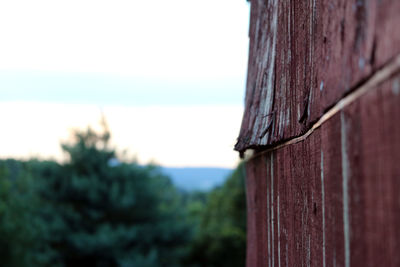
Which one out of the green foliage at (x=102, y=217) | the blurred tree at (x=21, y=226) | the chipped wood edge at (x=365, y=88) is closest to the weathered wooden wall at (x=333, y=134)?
the chipped wood edge at (x=365, y=88)

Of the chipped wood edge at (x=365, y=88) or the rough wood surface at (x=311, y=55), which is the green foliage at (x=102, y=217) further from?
the chipped wood edge at (x=365, y=88)

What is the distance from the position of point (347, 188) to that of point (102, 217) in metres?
22.8

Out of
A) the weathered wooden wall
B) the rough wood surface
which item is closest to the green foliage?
the rough wood surface

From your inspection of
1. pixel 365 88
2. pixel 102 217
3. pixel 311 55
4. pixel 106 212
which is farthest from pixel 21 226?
pixel 365 88

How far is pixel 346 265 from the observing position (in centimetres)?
106

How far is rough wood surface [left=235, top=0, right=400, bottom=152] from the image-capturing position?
0.81 m

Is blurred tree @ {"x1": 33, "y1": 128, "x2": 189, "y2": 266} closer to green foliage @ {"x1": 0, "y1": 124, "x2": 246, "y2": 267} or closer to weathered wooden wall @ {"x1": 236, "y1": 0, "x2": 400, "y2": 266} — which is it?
green foliage @ {"x1": 0, "y1": 124, "x2": 246, "y2": 267}

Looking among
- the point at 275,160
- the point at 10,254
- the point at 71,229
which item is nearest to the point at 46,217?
the point at 71,229

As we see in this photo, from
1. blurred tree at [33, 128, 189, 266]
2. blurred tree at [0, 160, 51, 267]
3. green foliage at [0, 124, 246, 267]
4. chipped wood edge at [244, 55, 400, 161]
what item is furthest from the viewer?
blurred tree at [33, 128, 189, 266]

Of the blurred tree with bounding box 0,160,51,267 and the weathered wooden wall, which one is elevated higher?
the weathered wooden wall

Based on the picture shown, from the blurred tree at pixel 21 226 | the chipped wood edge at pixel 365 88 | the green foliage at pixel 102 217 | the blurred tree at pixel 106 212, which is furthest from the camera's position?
the blurred tree at pixel 106 212

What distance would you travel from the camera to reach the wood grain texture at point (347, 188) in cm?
75

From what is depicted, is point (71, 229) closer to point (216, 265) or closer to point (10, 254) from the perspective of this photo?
point (10, 254)

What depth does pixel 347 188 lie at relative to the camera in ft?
3.32
